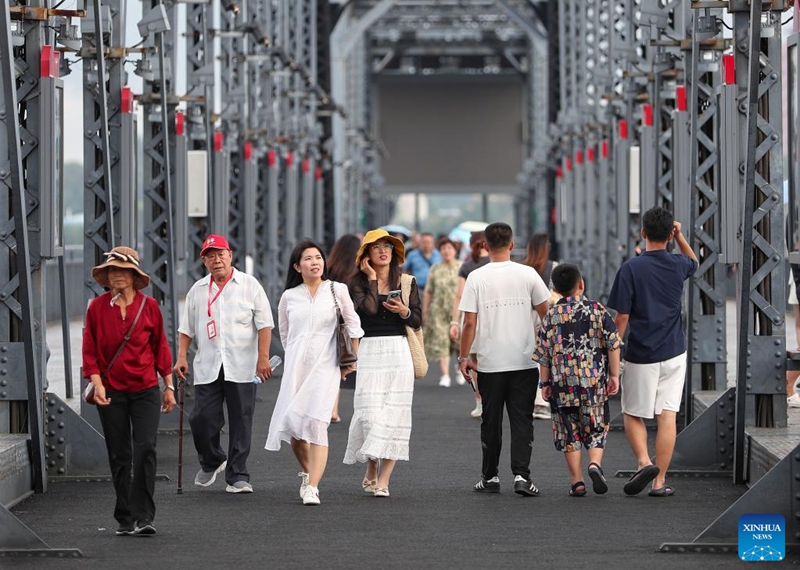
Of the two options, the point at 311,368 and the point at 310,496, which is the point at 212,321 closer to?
the point at 311,368

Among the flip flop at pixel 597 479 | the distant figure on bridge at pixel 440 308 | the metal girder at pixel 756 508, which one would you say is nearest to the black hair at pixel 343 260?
the flip flop at pixel 597 479

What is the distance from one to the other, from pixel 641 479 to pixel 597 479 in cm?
28

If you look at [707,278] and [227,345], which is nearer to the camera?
[227,345]

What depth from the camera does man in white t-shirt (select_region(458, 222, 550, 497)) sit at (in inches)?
441

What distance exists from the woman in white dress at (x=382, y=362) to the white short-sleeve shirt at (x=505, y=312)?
0.43 meters

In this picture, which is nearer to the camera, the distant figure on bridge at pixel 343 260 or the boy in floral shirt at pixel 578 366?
the boy in floral shirt at pixel 578 366

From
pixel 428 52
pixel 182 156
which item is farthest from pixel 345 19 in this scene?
pixel 182 156

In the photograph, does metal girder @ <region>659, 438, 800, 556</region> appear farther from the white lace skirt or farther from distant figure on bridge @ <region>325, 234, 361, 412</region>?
distant figure on bridge @ <region>325, 234, 361, 412</region>

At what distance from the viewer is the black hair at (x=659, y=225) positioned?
11.2 metres

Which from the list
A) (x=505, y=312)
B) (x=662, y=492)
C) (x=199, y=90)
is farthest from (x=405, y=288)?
(x=199, y=90)

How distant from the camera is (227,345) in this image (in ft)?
36.7

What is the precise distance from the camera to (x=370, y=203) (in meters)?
80.2

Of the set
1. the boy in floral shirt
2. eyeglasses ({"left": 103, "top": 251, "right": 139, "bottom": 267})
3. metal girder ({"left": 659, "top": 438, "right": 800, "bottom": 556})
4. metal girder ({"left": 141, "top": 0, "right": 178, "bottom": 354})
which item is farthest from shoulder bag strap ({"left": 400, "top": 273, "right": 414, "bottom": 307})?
metal girder ({"left": 141, "top": 0, "right": 178, "bottom": 354})

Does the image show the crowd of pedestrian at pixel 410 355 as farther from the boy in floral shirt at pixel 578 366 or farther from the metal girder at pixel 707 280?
the metal girder at pixel 707 280
